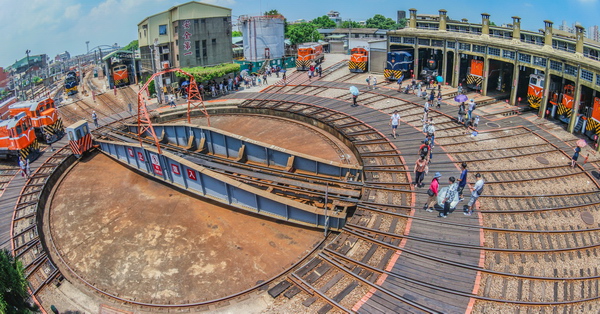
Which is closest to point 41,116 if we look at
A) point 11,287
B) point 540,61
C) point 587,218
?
point 11,287

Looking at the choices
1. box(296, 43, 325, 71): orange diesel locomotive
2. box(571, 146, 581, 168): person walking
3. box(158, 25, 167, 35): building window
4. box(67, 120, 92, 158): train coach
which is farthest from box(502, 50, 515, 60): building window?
box(158, 25, 167, 35): building window

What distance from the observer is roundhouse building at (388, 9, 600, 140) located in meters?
26.0

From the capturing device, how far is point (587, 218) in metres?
17.4

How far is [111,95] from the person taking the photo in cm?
4547

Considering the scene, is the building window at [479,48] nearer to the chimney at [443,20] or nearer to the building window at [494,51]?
the building window at [494,51]

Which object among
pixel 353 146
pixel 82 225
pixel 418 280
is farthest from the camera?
pixel 353 146

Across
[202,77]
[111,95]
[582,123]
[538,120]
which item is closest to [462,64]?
[538,120]

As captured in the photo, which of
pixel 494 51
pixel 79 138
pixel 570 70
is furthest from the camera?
pixel 494 51

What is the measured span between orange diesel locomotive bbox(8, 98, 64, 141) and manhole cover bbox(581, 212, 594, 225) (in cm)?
3546

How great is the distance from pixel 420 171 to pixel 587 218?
7364 millimetres

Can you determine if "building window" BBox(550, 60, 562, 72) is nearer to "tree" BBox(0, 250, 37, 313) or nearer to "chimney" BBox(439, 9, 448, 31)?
"chimney" BBox(439, 9, 448, 31)

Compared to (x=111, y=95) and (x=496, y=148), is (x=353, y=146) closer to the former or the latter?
(x=496, y=148)

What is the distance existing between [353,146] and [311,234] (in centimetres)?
1001

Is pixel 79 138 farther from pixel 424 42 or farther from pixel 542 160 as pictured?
pixel 424 42
